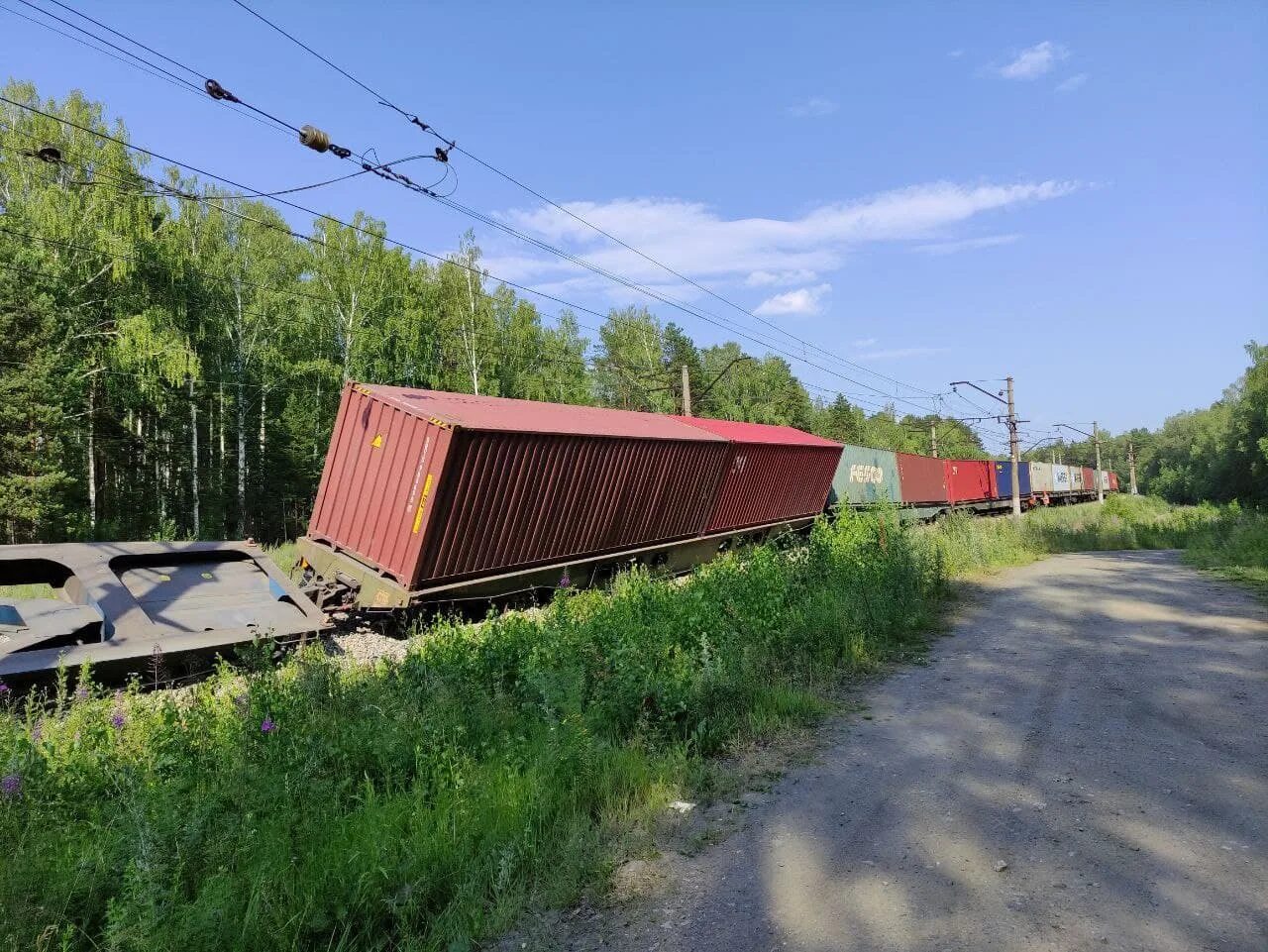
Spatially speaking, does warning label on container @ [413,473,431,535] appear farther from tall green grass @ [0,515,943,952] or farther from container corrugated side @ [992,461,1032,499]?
container corrugated side @ [992,461,1032,499]

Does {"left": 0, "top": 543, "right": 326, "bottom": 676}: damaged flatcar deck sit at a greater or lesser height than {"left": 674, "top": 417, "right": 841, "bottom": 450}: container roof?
lesser

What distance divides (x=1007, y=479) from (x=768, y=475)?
28899mm

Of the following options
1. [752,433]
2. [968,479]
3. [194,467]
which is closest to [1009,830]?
[752,433]

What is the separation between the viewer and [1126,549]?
840 inches

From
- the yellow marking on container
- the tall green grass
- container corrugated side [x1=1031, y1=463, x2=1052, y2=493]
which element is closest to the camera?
the tall green grass

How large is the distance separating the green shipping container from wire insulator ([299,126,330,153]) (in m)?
20.3

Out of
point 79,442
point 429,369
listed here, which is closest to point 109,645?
point 79,442

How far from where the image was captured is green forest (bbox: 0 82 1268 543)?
2105 centimetres

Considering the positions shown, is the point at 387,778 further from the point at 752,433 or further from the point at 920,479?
the point at 920,479

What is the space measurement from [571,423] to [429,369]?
85.2 ft

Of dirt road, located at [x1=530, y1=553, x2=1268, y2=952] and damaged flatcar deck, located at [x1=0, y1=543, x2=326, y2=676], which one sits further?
damaged flatcar deck, located at [x1=0, y1=543, x2=326, y2=676]

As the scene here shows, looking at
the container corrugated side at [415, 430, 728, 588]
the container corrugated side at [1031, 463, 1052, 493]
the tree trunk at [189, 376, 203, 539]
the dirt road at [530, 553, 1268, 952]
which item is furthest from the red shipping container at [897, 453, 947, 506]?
the tree trunk at [189, 376, 203, 539]

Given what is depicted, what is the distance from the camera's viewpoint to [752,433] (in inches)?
730

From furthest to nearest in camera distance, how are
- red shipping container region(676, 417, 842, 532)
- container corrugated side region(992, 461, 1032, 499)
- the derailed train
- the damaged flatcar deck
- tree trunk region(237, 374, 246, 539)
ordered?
container corrugated side region(992, 461, 1032, 499) < tree trunk region(237, 374, 246, 539) < red shipping container region(676, 417, 842, 532) < the derailed train < the damaged flatcar deck
